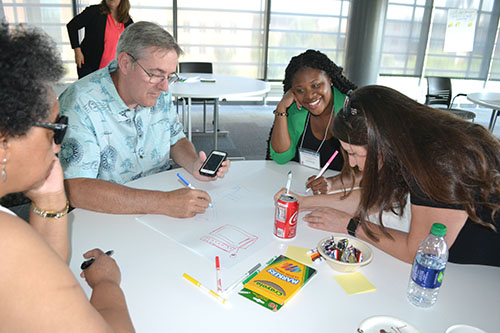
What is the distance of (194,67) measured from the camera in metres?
5.23

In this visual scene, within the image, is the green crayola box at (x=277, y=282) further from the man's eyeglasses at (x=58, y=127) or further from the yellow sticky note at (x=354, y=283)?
the man's eyeglasses at (x=58, y=127)

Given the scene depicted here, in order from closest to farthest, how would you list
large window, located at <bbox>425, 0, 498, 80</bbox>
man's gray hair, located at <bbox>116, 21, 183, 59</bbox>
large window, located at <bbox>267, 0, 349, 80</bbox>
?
1. man's gray hair, located at <bbox>116, 21, 183, 59</bbox>
2. large window, located at <bbox>267, 0, 349, 80</bbox>
3. large window, located at <bbox>425, 0, 498, 80</bbox>

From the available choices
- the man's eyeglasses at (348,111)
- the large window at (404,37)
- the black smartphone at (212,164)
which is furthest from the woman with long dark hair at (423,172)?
the large window at (404,37)

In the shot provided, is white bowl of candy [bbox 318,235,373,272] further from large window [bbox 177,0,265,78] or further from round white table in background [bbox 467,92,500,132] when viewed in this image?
large window [bbox 177,0,265,78]

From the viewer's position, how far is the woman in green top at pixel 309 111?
2.10m

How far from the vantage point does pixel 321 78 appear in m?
2.11

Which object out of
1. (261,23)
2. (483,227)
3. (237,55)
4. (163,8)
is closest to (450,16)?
(261,23)

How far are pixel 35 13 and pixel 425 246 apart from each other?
23.8 ft

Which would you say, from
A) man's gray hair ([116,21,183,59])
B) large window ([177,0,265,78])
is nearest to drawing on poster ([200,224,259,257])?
man's gray hair ([116,21,183,59])

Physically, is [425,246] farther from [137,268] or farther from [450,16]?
[450,16]

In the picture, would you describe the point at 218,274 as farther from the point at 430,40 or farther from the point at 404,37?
the point at 430,40

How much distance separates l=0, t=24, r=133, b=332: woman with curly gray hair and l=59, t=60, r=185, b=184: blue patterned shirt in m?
0.77

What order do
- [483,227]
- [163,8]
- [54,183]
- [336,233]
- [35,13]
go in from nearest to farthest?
[54,183] → [483,227] → [336,233] → [35,13] → [163,8]

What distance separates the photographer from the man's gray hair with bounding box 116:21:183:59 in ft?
5.44
